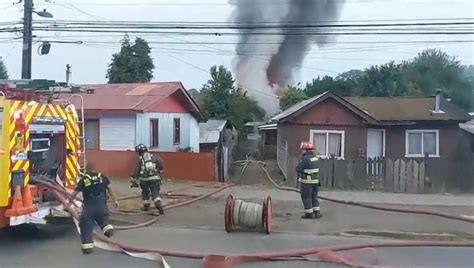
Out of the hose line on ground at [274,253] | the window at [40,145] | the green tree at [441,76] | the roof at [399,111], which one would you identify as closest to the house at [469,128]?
the roof at [399,111]

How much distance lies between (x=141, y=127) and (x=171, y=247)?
13.8m

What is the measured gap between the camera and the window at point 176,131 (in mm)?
26078

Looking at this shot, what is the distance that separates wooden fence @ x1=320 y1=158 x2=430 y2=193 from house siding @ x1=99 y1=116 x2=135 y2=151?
312 inches

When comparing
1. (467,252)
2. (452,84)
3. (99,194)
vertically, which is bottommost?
(467,252)

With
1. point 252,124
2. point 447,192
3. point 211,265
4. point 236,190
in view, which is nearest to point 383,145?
point 447,192

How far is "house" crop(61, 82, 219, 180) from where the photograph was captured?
1934 cm

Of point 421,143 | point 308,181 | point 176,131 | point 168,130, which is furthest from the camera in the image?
point 176,131

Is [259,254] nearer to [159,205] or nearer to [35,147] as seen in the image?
[35,147]

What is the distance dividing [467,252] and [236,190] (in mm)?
7944

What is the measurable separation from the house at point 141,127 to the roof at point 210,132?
12.3 feet

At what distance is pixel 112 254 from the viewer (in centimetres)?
848

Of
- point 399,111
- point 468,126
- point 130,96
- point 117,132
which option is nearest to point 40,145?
point 117,132

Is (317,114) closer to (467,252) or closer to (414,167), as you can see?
(414,167)

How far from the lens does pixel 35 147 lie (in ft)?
31.0
